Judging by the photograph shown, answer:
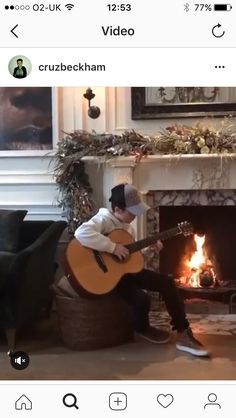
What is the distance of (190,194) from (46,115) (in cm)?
44

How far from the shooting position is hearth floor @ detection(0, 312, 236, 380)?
0.44 meters

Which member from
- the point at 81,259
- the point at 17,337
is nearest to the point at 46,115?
the point at 81,259

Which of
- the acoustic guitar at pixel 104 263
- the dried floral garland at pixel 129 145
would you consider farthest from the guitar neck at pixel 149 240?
the dried floral garland at pixel 129 145

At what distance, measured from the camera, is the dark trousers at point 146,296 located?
1.75 feet
